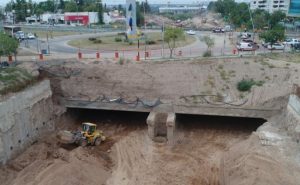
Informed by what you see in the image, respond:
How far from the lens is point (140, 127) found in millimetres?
37438

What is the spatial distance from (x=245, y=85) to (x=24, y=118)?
70.4ft

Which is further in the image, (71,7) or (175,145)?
(71,7)

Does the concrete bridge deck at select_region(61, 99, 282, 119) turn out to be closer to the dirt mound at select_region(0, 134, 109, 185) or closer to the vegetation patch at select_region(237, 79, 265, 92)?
the vegetation patch at select_region(237, 79, 265, 92)

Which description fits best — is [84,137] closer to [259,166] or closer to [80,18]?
[259,166]

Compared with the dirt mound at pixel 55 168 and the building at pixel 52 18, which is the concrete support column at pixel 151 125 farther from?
the building at pixel 52 18

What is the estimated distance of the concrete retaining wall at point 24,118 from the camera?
27828 millimetres

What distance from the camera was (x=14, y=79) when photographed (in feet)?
105

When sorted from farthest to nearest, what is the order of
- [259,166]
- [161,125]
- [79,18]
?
[79,18] → [161,125] → [259,166]

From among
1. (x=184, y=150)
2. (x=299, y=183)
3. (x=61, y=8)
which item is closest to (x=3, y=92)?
(x=184, y=150)

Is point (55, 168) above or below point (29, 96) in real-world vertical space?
below

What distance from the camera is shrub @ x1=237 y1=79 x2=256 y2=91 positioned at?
36219 mm

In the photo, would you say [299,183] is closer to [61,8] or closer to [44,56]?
[44,56]

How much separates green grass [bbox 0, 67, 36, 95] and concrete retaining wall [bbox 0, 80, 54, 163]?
83cm

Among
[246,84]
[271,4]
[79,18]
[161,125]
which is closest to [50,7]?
[79,18]
